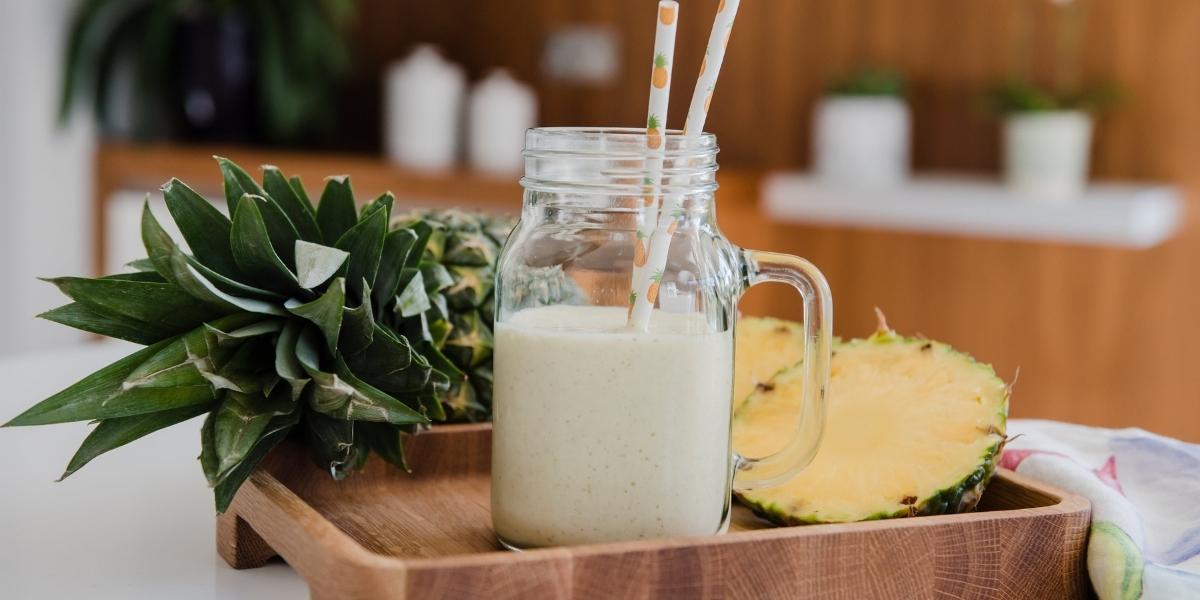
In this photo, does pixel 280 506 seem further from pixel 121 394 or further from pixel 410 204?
pixel 410 204

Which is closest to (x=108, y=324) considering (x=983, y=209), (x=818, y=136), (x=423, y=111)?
(x=983, y=209)

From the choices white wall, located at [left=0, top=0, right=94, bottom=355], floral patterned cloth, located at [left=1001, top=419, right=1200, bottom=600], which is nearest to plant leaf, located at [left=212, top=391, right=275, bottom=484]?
floral patterned cloth, located at [left=1001, top=419, right=1200, bottom=600]

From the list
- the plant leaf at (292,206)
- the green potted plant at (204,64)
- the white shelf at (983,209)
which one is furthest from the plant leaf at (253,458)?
the green potted plant at (204,64)

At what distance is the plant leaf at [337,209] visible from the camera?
2.59 ft

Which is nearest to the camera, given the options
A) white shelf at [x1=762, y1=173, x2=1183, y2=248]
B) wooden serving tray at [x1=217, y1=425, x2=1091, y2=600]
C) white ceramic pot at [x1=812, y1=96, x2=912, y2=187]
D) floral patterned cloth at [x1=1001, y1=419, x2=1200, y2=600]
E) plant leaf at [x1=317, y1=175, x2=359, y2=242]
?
wooden serving tray at [x1=217, y1=425, x2=1091, y2=600]

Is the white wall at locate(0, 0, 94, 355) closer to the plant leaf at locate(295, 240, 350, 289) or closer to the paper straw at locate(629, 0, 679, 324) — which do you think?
the plant leaf at locate(295, 240, 350, 289)

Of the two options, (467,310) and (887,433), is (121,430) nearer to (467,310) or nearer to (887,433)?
(467,310)

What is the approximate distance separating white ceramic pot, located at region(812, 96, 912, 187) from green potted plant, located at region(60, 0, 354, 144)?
1.41 meters

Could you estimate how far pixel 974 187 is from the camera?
260 centimetres

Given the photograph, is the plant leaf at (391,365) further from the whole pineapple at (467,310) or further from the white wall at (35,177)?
the white wall at (35,177)

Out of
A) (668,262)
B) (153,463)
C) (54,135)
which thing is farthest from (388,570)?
(54,135)

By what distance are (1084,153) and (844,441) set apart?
2115 millimetres

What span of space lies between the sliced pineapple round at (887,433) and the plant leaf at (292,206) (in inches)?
12.2

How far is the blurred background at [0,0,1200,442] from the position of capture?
2637 millimetres
